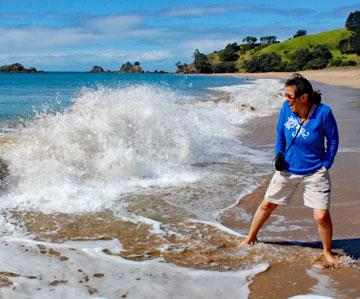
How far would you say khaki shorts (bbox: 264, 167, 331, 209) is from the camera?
4605mm

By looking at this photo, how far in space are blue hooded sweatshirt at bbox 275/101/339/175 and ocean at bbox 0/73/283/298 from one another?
114 cm

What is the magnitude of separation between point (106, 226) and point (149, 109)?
5.08m

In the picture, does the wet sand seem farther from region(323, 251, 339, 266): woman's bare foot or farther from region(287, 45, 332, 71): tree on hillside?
region(287, 45, 332, 71): tree on hillside

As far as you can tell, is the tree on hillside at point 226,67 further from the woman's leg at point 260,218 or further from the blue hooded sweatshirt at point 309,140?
the blue hooded sweatshirt at point 309,140

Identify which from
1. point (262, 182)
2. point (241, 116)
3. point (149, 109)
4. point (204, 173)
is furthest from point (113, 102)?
point (241, 116)

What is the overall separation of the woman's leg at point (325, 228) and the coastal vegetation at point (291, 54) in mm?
90737

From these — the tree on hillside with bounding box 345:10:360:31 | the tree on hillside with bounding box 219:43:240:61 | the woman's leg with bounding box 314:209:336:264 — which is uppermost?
the tree on hillside with bounding box 345:10:360:31

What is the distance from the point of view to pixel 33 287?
401 cm

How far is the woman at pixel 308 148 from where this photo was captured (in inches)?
177

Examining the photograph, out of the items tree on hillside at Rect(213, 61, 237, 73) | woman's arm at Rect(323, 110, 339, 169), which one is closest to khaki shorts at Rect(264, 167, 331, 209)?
woman's arm at Rect(323, 110, 339, 169)

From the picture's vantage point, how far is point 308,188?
471cm

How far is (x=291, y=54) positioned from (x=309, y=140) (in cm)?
12808

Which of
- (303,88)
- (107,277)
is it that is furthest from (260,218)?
(107,277)

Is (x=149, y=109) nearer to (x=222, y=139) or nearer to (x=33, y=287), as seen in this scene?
(x=222, y=139)
